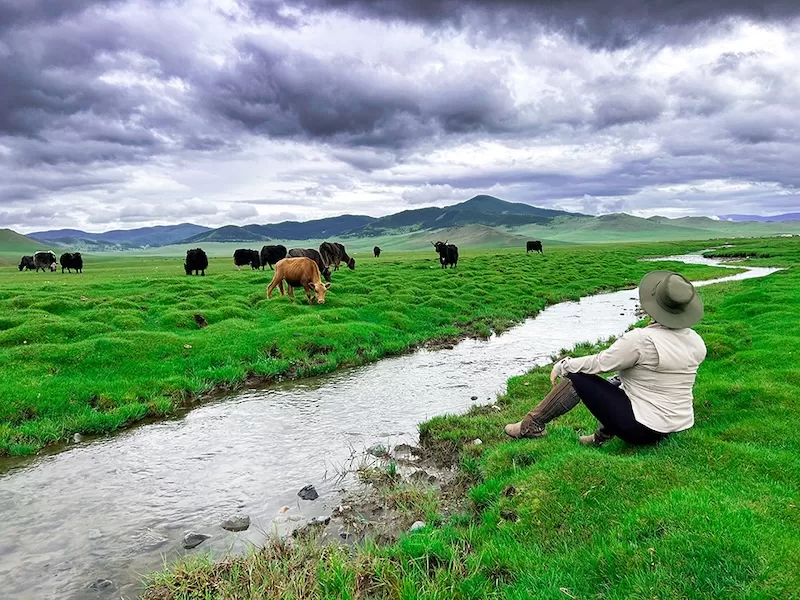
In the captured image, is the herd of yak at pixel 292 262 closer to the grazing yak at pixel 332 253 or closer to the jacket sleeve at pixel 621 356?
the grazing yak at pixel 332 253

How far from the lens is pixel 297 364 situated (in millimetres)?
16766

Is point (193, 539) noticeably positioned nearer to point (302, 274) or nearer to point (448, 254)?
point (302, 274)

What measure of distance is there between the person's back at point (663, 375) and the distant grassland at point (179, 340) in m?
11.5

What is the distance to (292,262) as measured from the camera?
24.5 meters

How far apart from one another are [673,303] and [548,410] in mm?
2893

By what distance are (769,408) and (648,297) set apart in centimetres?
383

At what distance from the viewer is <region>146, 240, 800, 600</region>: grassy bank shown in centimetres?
466

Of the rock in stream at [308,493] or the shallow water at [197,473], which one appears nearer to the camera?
the shallow water at [197,473]

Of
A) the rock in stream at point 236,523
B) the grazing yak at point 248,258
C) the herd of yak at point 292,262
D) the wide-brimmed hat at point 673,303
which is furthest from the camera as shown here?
the grazing yak at point 248,258

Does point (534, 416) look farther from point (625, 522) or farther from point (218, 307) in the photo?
point (218, 307)

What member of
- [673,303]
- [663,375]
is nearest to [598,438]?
[663,375]

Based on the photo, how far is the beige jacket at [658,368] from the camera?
6.90m

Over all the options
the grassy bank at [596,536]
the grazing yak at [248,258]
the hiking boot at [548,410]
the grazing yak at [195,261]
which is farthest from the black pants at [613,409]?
the grazing yak at [248,258]

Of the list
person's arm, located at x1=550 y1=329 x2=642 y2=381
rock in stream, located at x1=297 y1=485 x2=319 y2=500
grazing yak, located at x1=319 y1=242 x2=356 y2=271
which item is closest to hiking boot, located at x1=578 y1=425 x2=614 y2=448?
person's arm, located at x1=550 y1=329 x2=642 y2=381
